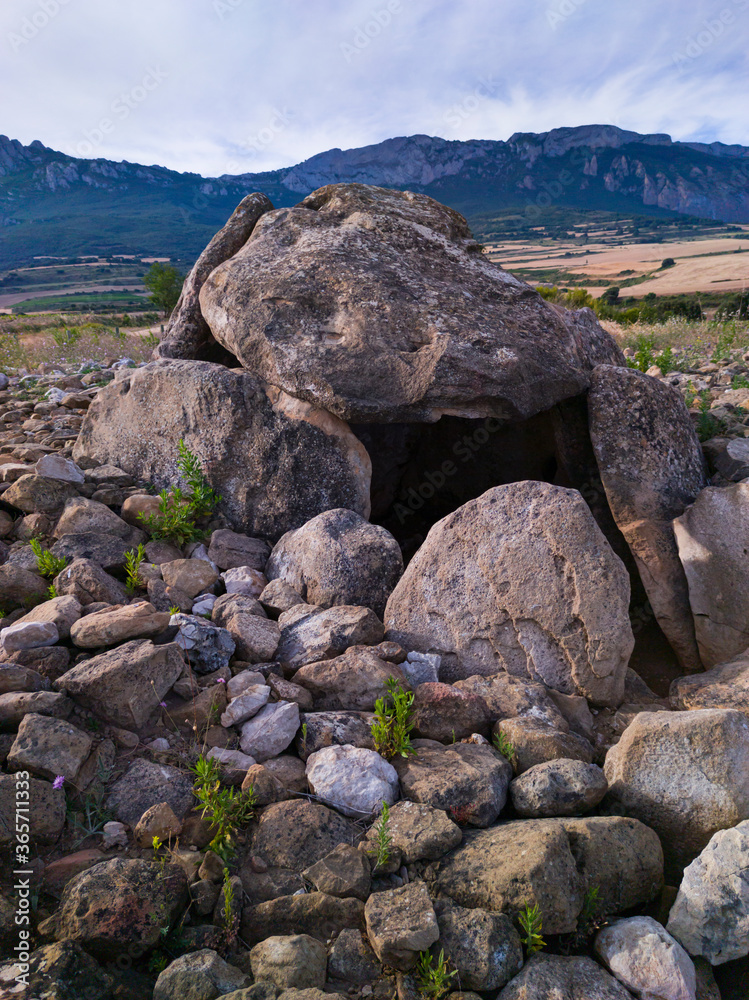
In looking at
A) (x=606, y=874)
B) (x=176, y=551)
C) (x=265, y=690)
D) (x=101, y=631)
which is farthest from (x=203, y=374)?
(x=606, y=874)

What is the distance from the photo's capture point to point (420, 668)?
151 inches

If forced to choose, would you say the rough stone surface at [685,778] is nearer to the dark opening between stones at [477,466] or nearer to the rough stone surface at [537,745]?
the rough stone surface at [537,745]

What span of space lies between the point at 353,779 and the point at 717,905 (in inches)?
57.8

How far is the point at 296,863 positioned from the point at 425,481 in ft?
17.2

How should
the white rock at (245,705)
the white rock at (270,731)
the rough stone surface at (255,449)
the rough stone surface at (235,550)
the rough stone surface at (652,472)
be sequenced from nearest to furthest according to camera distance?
the white rock at (270,731)
the white rock at (245,705)
the rough stone surface at (652,472)
the rough stone surface at (235,550)
the rough stone surface at (255,449)

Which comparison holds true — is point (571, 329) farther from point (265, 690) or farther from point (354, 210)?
point (265, 690)

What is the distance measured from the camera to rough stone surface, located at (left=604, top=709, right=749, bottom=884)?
2781 mm

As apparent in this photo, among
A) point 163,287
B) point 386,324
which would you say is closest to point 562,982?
point 386,324

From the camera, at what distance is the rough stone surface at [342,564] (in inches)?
174

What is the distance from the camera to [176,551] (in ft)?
16.1

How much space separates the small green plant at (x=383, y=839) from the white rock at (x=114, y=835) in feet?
3.37

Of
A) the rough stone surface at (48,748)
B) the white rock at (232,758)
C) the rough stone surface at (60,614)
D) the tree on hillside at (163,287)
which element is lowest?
the white rock at (232,758)

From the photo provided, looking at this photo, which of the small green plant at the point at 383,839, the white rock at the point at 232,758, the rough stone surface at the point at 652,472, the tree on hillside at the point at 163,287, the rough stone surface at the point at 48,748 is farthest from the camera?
the tree on hillside at the point at 163,287

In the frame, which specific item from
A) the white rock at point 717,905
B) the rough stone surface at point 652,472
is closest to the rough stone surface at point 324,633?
the white rock at point 717,905
